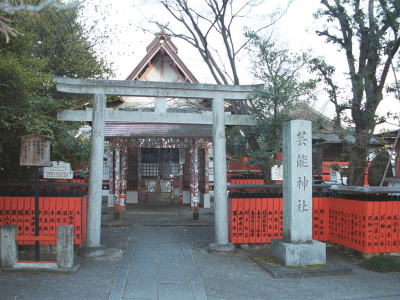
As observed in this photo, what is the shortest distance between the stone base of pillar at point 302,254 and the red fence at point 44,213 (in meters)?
4.90

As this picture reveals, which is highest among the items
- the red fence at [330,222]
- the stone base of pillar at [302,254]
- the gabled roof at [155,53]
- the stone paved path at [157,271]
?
the gabled roof at [155,53]

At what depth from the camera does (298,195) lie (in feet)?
26.5

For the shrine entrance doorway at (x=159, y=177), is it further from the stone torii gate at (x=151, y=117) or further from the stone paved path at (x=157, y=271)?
the stone torii gate at (x=151, y=117)

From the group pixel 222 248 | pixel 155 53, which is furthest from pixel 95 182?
pixel 155 53

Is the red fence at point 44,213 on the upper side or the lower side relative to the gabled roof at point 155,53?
lower

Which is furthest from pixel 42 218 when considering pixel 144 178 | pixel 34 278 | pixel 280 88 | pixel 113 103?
pixel 144 178

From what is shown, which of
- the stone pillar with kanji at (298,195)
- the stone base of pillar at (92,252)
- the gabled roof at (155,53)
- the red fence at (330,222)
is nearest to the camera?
the stone pillar with kanji at (298,195)

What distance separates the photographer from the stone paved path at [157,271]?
636 cm

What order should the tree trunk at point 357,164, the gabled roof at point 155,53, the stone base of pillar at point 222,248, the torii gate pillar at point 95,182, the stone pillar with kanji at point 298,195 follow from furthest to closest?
1. the gabled roof at point 155,53
2. the tree trunk at point 357,164
3. the stone base of pillar at point 222,248
4. the torii gate pillar at point 95,182
5. the stone pillar with kanji at point 298,195

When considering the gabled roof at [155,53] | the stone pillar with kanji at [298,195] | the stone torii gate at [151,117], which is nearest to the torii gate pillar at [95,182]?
the stone torii gate at [151,117]

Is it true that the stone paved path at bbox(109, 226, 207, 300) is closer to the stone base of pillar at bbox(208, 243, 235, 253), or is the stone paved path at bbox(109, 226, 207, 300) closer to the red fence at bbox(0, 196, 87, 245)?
the stone base of pillar at bbox(208, 243, 235, 253)

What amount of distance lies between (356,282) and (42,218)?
6987 mm

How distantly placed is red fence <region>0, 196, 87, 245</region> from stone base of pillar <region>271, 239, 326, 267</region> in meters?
4.90

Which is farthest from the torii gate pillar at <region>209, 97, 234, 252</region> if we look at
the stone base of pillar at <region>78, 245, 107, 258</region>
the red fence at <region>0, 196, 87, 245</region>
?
the red fence at <region>0, 196, 87, 245</region>
